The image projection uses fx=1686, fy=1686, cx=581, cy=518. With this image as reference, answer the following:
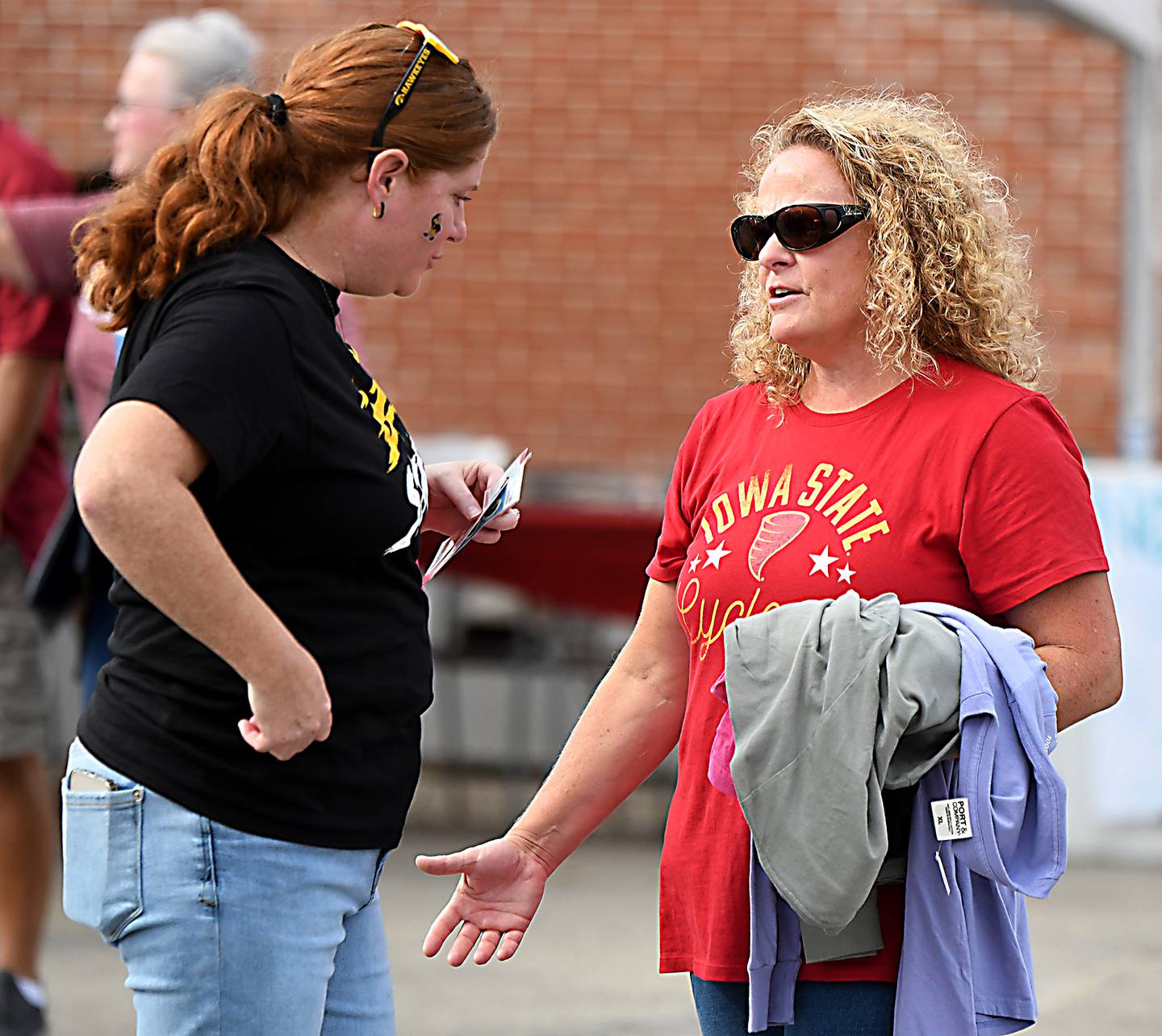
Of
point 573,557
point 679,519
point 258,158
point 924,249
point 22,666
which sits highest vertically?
point 258,158

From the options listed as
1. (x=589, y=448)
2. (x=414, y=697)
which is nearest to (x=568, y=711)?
(x=589, y=448)

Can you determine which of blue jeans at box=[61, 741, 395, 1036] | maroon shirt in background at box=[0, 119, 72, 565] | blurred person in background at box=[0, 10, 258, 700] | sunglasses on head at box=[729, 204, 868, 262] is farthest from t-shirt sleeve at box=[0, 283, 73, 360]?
sunglasses on head at box=[729, 204, 868, 262]

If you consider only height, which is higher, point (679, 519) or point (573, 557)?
point (679, 519)

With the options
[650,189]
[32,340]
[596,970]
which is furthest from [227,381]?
[650,189]

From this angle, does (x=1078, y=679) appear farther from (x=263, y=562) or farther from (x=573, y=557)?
(x=573, y=557)

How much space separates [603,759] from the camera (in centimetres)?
251

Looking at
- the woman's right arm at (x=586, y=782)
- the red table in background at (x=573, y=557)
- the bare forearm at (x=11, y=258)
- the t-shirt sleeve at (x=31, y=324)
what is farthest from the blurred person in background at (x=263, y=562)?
the red table in background at (x=573, y=557)

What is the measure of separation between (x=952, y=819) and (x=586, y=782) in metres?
0.66

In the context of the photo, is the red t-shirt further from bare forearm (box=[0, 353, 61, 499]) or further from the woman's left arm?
bare forearm (box=[0, 353, 61, 499])

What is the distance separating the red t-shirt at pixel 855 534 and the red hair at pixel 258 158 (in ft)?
2.03

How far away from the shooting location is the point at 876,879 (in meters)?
2.09

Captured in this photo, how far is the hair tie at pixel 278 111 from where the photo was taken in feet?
7.07

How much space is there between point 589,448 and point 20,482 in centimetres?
384

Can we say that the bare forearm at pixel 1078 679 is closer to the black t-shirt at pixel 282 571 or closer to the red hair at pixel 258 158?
the black t-shirt at pixel 282 571
